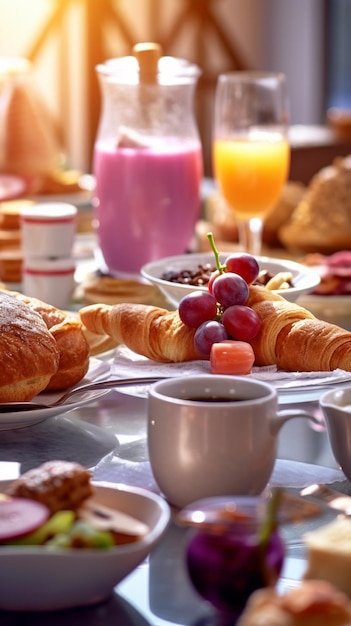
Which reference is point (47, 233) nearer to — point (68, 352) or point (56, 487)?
point (68, 352)

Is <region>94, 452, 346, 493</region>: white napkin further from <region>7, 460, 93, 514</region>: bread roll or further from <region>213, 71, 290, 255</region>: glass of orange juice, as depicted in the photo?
<region>213, 71, 290, 255</region>: glass of orange juice

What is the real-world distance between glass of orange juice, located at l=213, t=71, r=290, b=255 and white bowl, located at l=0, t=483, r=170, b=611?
1059 millimetres

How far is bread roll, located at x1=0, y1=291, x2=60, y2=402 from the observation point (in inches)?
36.0

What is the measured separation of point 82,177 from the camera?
2.33 meters

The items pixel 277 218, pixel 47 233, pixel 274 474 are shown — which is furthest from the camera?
pixel 277 218

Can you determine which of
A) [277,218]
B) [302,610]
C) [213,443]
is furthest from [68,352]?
[277,218]

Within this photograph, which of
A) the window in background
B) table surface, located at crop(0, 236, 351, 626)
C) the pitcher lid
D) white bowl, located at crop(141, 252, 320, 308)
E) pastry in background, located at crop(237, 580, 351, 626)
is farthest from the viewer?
the window in background

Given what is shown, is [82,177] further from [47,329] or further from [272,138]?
[47,329]

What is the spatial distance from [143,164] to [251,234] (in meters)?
0.25

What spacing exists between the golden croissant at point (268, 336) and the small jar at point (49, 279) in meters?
0.34

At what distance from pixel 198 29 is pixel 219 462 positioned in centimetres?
544

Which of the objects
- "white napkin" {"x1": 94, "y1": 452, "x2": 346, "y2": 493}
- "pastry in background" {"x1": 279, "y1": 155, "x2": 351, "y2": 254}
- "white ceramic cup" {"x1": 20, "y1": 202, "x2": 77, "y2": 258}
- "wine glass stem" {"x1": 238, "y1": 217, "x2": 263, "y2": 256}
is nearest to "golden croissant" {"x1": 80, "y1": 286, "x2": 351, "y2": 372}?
"white napkin" {"x1": 94, "y1": 452, "x2": 346, "y2": 493}

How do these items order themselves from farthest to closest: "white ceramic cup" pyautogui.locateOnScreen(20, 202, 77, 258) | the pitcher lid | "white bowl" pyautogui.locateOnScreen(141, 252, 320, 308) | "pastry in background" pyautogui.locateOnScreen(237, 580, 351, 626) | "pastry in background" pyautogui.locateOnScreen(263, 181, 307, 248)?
"pastry in background" pyautogui.locateOnScreen(263, 181, 307, 248), the pitcher lid, "white ceramic cup" pyautogui.locateOnScreen(20, 202, 77, 258), "white bowl" pyautogui.locateOnScreen(141, 252, 320, 308), "pastry in background" pyautogui.locateOnScreen(237, 580, 351, 626)

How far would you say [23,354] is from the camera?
92 cm
